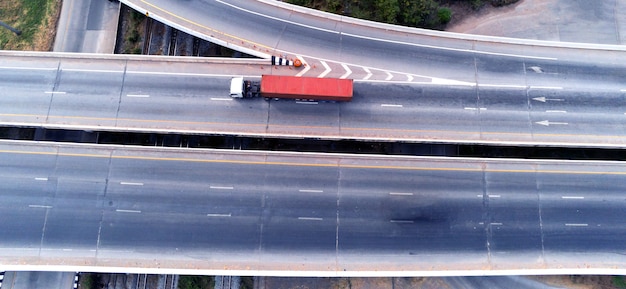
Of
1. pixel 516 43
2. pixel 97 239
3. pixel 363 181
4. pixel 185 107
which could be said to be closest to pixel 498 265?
pixel 363 181

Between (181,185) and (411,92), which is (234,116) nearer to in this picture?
(181,185)

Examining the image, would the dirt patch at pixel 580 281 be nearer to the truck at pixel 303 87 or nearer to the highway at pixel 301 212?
the highway at pixel 301 212

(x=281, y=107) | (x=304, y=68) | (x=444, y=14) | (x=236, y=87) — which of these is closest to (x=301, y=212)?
(x=281, y=107)

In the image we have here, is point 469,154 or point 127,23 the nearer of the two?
point 469,154

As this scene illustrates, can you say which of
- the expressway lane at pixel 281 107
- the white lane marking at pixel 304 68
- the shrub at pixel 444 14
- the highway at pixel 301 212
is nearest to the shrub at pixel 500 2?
the shrub at pixel 444 14

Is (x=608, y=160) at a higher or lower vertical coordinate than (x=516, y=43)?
lower

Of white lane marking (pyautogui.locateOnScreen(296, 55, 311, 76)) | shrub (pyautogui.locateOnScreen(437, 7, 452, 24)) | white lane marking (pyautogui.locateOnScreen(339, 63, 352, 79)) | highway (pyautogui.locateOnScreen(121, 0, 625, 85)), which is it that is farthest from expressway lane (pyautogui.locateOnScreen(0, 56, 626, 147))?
shrub (pyautogui.locateOnScreen(437, 7, 452, 24))

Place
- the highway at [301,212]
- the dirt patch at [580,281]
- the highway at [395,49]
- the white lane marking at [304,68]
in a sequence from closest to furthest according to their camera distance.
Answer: the highway at [301,212], the white lane marking at [304,68], the highway at [395,49], the dirt patch at [580,281]

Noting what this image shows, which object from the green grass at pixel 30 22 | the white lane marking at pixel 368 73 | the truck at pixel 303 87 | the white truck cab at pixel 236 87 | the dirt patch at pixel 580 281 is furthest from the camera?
the green grass at pixel 30 22

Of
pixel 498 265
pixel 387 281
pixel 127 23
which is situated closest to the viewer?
pixel 498 265
